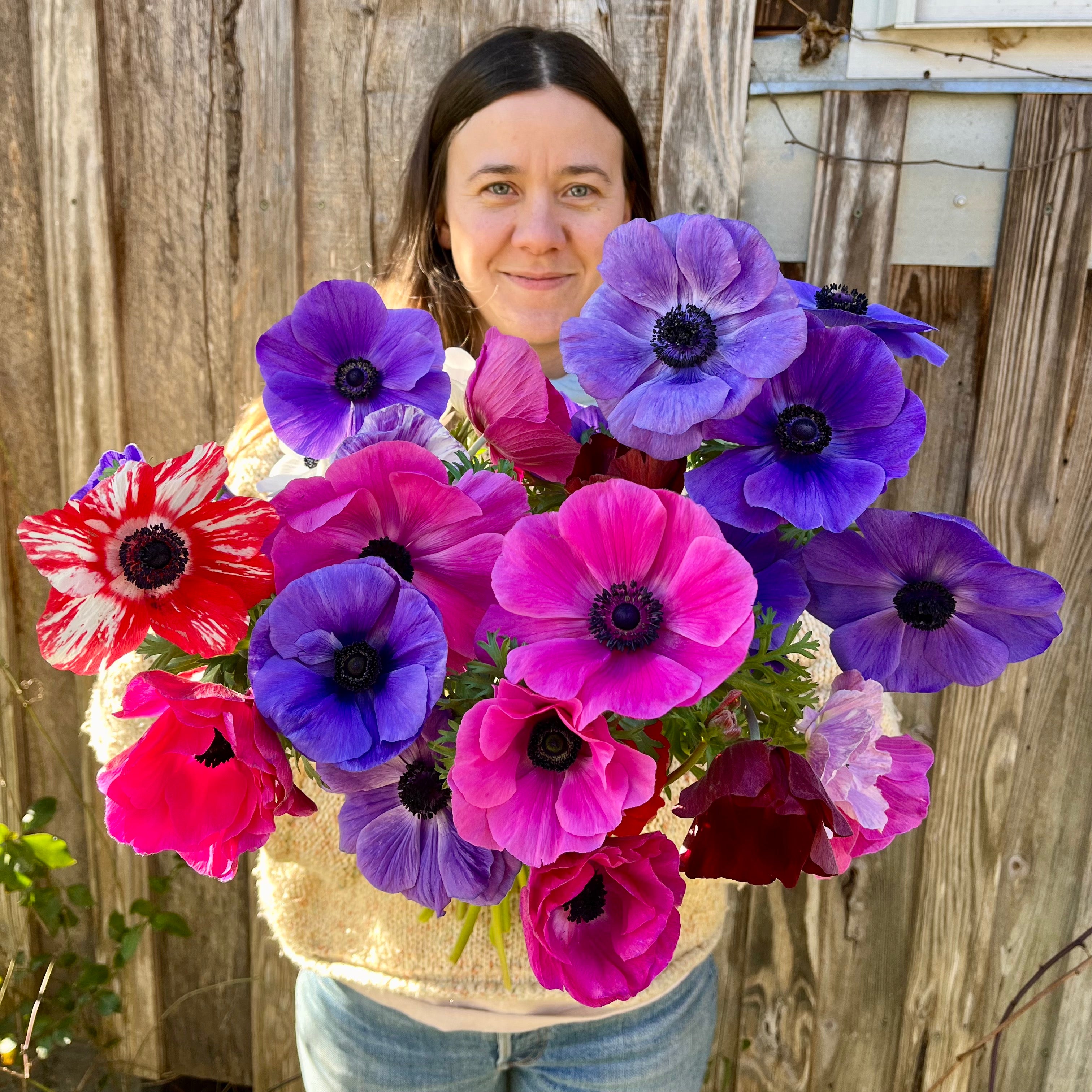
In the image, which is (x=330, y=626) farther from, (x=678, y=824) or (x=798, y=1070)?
(x=798, y=1070)

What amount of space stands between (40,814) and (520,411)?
4.69ft

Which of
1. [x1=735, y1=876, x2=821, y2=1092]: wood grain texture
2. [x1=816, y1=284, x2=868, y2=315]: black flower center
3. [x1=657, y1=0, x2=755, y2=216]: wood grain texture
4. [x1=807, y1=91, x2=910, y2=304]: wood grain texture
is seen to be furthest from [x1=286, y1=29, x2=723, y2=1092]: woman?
[x1=816, y1=284, x2=868, y2=315]: black flower center

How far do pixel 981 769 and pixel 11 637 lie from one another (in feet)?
5.47

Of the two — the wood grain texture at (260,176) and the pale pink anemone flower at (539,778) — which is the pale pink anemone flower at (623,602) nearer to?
the pale pink anemone flower at (539,778)

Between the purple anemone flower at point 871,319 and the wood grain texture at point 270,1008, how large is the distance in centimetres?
154

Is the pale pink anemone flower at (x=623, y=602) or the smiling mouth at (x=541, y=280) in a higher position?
the smiling mouth at (x=541, y=280)

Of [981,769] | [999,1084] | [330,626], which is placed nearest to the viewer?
[330,626]

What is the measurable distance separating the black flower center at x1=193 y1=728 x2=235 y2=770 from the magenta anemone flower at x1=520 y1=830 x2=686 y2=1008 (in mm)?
153

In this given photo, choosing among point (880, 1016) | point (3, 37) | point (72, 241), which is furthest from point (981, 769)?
point (3, 37)

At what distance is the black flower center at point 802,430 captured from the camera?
0.43 m

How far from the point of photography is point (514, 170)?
42.7 inches

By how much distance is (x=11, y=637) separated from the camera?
172 cm

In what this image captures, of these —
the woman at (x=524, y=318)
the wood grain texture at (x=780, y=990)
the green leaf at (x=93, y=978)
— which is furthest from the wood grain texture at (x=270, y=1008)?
the wood grain texture at (x=780, y=990)

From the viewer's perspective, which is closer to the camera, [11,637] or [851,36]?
[851,36]
